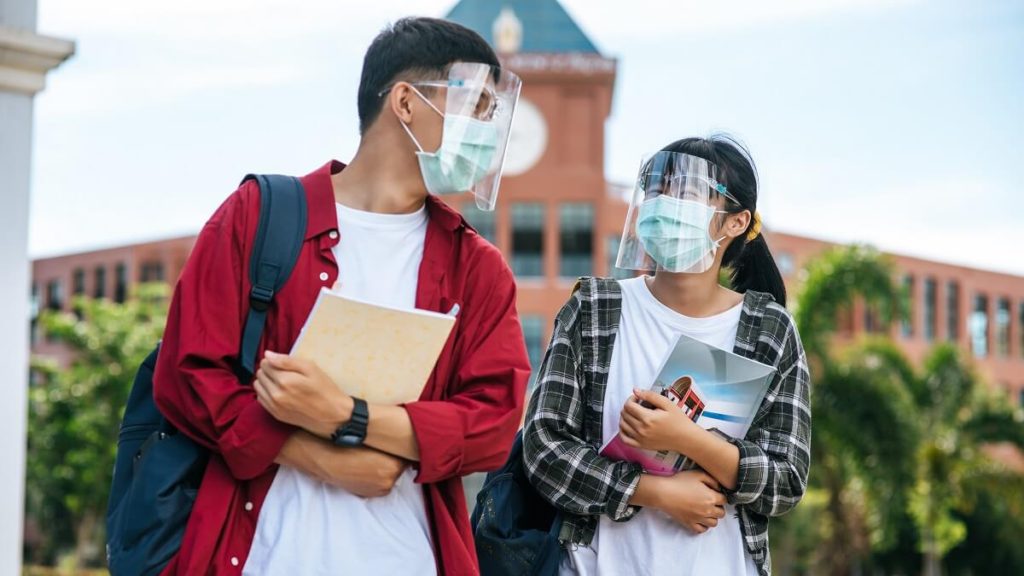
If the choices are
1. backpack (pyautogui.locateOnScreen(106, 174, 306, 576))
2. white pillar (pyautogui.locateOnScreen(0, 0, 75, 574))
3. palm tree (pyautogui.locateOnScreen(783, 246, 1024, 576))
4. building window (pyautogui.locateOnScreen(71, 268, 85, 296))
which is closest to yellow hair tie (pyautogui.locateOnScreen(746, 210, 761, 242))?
backpack (pyautogui.locateOnScreen(106, 174, 306, 576))

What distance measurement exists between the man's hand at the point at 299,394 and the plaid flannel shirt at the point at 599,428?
644mm

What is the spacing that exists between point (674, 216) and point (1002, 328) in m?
39.0

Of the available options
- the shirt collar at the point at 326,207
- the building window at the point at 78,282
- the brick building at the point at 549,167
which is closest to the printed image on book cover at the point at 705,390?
the shirt collar at the point at 326,207

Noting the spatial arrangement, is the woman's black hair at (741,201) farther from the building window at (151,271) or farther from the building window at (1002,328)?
the building window at (1002,328)

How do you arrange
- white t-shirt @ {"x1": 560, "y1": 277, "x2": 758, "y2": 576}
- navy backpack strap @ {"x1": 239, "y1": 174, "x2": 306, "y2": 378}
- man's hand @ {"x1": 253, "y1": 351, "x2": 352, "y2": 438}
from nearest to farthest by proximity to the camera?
man's hand @ {"x1": 253, "y1": 351, "x2": 352, "y2": 438}
navy backpack strap @ {"x1": 239, "y1": 174, "x2": 306, "y2": 378}
white t-shirt @ {"x1": 560, "y1": 277, "x2": 758, "y2": 576}

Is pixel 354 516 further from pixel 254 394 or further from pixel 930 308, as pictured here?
pixel 930 308

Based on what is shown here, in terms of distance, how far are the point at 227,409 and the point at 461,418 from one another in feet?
1.28

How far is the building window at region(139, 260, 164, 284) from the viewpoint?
33.7 meters

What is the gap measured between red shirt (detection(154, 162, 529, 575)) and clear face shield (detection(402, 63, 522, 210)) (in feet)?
0.43

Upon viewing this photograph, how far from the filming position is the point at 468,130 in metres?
2.29

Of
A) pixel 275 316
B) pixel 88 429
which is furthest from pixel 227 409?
pixel 88 429

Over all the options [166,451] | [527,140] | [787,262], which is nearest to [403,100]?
[166,451]

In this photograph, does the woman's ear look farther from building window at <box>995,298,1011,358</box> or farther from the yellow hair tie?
building window at <box>995,298,1011,358</box>

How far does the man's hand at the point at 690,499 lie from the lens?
249 cm
